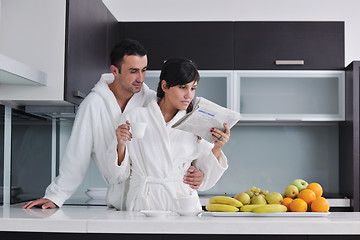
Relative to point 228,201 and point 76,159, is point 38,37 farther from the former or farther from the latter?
point 228,201

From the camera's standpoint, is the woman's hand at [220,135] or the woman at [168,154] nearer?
the woman's hand at [220,135]

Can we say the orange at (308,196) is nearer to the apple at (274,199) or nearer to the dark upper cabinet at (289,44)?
the apple at (274,199)

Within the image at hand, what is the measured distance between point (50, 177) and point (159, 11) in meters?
1.67

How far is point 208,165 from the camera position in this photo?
2.65 m

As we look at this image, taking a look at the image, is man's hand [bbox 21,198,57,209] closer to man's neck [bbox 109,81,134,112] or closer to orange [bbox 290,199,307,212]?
man's neck [bbox 109,81,134,112]

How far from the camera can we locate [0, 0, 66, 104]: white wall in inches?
116

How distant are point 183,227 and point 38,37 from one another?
5.01ft

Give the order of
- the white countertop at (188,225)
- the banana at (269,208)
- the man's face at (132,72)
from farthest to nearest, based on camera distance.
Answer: the man's face at (132,72), the banana at (269,208), the white countertop at (188,225)

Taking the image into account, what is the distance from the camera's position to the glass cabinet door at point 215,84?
4.23 m

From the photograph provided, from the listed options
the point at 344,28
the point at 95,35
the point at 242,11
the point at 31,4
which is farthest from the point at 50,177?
the point at 344,28

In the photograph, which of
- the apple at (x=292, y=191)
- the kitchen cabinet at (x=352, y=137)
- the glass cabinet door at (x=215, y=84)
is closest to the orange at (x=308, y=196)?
the apple at (x=292, y=191)

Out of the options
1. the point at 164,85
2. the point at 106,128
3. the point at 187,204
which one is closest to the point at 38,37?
the point at 106,128

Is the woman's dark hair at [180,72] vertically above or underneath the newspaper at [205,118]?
above

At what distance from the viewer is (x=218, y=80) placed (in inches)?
168
